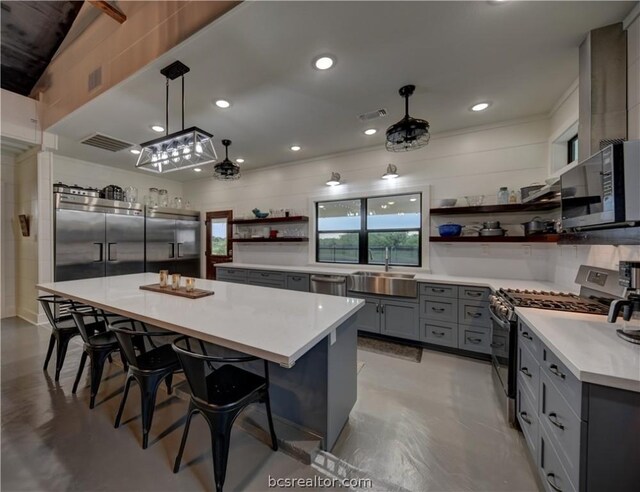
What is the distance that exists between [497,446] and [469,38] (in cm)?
291

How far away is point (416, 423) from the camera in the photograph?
195 cm

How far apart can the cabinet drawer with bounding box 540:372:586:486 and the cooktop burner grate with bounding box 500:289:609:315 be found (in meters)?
0.64

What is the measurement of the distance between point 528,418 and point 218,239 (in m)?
5.89

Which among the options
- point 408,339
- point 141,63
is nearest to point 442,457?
point 408,339

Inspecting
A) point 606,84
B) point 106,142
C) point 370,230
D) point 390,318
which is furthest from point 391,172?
point 106,142

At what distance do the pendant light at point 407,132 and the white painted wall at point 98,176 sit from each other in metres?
5.48

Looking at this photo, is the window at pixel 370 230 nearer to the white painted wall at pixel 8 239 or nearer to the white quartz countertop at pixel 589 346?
the white quartz countertop at pixel 589 346

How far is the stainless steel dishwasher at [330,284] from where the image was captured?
372cm

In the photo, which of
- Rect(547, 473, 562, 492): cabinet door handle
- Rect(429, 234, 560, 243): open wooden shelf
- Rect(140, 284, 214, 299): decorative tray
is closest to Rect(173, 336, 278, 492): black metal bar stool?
Rect(140, 284, 214, 299): decorative tray

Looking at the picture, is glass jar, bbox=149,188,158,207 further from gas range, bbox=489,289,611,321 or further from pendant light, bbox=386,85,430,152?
gas range, bbox=489,289,611,321

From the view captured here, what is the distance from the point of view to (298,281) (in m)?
4.16

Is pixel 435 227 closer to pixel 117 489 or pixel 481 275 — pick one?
pixel 481 275

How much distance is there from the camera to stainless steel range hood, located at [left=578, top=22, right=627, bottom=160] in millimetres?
1852

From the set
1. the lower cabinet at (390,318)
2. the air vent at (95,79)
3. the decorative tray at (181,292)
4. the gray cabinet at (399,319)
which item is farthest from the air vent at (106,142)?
Answer: the gray cabinet at (399,319)
